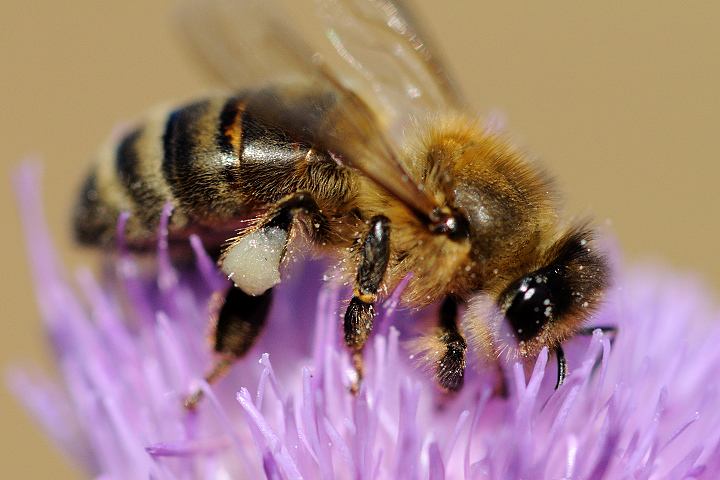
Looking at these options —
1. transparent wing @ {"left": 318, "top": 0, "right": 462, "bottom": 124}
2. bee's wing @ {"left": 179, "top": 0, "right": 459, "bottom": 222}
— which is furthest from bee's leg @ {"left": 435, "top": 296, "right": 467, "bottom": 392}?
transparent wing @ {"left": 318, "top": 0, "right": 462, "bottom": 124}

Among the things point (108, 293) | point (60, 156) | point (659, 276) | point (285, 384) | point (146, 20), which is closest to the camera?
point (285, 384)

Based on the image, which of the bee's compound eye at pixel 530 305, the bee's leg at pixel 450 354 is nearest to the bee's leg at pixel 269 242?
the bee's leg at pixel 450 354

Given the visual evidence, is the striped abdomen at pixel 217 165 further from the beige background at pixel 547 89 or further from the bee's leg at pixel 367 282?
the beige background at pixel 547 89

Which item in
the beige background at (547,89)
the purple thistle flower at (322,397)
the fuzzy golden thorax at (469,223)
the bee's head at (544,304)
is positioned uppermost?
the fuzzy golden thorax at (469,223)

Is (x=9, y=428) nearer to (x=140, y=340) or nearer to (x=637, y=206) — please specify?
(x=140, y=340)

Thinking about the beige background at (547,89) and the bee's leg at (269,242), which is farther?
the beige background at (547,89)

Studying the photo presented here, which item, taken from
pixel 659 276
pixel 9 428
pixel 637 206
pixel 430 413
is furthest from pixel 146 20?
pixel 430 413
